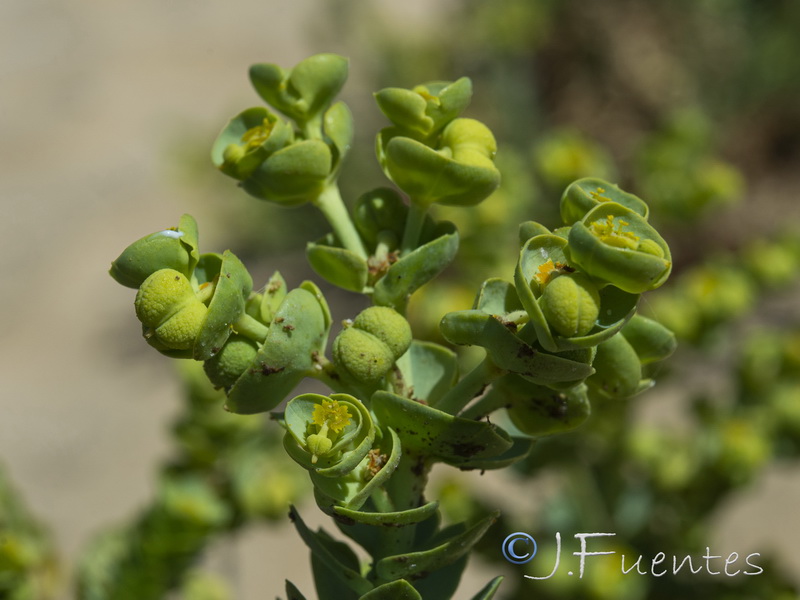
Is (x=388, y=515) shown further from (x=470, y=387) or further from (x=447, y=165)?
(x=447, y=165)

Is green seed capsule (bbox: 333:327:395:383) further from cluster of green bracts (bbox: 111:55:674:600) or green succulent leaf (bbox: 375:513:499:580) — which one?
green succulent leaf (bbox: 375:513:499:580)

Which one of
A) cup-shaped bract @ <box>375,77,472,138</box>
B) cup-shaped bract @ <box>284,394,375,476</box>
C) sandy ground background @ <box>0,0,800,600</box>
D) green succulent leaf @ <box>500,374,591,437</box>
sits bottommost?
sandy ground background @ <box>0,0,800,600</box>

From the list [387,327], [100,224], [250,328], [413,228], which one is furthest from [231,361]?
[100,224]

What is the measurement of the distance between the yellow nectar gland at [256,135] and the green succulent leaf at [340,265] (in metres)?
0.12

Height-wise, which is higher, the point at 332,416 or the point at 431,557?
the point at 332,416

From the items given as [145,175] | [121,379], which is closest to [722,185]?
[121,379]

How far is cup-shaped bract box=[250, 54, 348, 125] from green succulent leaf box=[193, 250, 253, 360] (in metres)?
0.23

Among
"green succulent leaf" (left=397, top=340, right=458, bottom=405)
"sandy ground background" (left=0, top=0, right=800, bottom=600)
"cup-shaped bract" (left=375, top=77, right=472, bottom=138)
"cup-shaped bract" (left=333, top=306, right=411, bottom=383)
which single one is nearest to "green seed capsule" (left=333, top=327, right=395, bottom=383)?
"cup-shaped bract" (left=333, top=306, right=411, bottom=383)

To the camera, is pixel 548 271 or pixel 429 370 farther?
pixel 429 370

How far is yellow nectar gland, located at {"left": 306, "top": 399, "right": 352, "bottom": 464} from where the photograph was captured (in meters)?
0.74

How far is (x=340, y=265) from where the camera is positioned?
0.87 m

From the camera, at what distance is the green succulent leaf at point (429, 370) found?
91cm

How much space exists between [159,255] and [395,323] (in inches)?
8.3

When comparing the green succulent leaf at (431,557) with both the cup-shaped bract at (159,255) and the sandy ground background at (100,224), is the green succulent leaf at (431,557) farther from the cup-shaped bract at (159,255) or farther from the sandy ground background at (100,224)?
the sandy ground background at (100,224)
